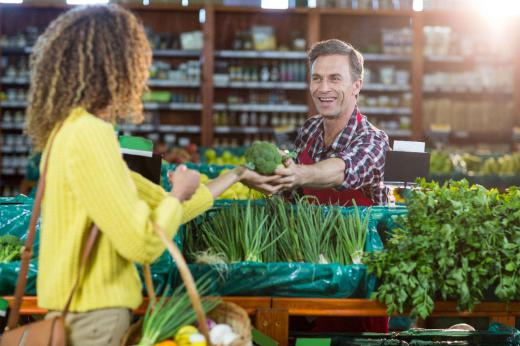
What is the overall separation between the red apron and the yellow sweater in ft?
4.14

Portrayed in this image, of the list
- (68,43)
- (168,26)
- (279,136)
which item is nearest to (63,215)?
(68,43)

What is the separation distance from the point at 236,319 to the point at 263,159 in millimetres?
663

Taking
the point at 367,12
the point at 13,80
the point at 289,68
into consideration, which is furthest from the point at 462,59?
the point at 13,80

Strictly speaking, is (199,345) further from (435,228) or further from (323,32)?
(323,32)

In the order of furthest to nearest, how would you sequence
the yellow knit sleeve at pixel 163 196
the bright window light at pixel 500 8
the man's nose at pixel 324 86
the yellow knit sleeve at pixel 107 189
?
1. the bright window light at pixel 500 8
2. the man's nose at pixel 324 86
3. the yellow knit sleeve at pixel 163 196
4. the yellow knit sleeve at pixel 107 189

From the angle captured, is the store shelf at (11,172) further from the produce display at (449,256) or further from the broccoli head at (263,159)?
the produce display at (449,256)

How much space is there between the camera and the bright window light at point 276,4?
9.03 metres

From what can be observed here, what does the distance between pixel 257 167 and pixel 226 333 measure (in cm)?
74

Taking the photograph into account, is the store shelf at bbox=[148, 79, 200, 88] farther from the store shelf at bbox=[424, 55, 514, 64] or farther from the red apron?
the red apron

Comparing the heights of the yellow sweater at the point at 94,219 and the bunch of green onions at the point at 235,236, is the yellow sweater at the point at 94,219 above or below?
above

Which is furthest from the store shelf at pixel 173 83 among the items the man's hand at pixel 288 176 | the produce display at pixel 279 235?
the man's hand at pixel 288 176

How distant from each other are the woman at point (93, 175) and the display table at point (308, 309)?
0.60 metres

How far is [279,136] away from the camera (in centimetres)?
593

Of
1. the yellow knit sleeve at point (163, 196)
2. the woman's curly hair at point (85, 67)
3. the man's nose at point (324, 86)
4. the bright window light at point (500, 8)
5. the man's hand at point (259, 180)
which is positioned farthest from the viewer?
the bright window light at point (500, 8)
